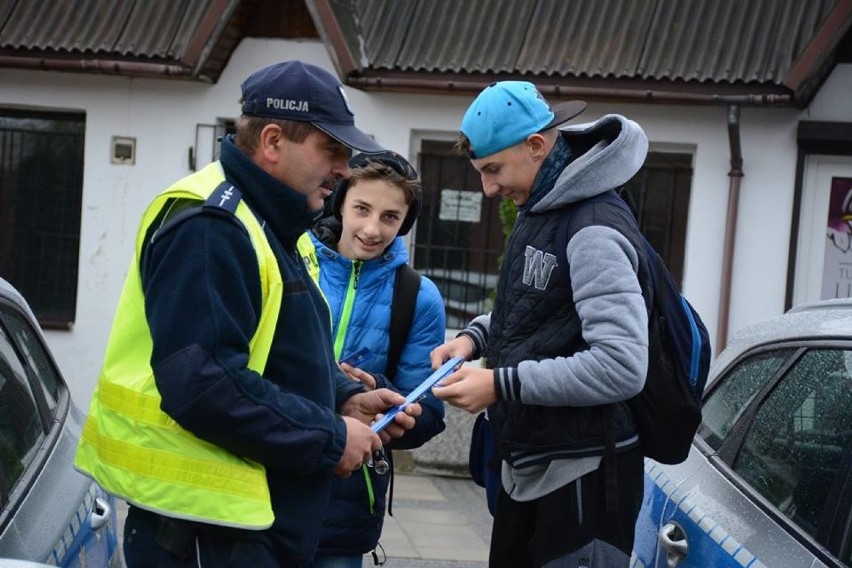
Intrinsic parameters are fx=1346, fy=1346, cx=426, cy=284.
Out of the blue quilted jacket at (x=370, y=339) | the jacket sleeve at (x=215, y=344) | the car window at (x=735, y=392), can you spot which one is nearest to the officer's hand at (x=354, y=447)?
the jacket sleeve at (x=215, y=344)

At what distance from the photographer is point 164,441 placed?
2545mm

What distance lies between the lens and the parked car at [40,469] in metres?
3.23

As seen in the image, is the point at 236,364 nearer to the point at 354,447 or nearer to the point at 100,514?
the point at 354,447

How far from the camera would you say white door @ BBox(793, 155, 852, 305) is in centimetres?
942

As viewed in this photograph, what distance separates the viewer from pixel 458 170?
9.98 m

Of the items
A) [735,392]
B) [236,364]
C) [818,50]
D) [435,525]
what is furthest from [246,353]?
[818,50]

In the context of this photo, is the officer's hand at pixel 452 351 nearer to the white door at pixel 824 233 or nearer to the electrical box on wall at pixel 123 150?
the white door at pixel 824 233

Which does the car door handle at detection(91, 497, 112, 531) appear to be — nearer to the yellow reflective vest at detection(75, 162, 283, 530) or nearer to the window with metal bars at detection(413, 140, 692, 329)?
the yellow reflective vest at detection(75, 162, 283, 530)

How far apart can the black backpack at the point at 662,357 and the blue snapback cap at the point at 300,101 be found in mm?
819

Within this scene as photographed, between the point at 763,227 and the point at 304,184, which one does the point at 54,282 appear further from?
the point at 304,184

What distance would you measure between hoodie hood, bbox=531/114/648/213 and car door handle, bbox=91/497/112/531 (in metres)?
1.49

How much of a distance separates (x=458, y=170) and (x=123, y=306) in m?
7.43

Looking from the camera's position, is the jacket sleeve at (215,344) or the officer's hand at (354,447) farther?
the officer's hand at (354,447)

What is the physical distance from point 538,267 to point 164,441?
3.85 feet
